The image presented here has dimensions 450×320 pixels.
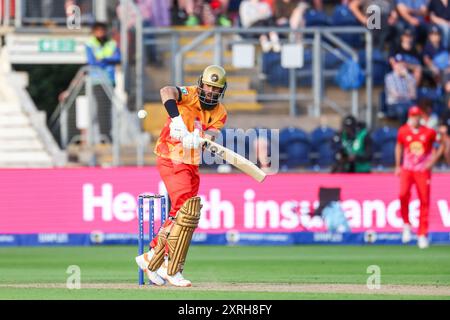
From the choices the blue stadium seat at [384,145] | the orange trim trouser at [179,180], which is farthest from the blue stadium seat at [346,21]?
the orange trim trouser at [179,180]

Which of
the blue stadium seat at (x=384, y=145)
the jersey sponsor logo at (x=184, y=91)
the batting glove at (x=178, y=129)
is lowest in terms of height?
the blue stadium seat at (x=384, y=145)

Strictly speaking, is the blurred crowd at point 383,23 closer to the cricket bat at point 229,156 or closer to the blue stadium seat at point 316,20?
the blue stadium seat at point 316,20

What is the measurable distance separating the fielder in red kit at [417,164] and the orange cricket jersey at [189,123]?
320 inches

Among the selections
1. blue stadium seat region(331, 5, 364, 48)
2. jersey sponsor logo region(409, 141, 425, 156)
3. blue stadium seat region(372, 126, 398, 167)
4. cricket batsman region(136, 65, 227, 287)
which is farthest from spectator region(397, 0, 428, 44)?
cricket batsman region(136, 65, 227, 287)

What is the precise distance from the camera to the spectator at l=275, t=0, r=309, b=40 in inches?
1037

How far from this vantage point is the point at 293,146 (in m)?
24.6

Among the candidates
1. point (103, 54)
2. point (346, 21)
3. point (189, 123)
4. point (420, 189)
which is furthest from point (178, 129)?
point (346, 21)

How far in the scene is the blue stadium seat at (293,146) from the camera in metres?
24.6

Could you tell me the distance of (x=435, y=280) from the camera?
620 inches

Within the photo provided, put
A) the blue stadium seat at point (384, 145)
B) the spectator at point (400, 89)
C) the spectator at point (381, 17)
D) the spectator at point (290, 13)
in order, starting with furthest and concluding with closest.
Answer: the spectator at point (290, 13) < the spectator at point (381, 17) < the spectator at point (400, 89) < the blue stadium seat at point (384, 145)

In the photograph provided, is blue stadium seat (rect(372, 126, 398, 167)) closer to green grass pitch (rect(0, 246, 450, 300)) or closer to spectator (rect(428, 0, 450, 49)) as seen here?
spectator (rect(428, 0, 450, 49))

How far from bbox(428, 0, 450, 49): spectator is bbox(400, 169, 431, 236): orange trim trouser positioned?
532 cm
